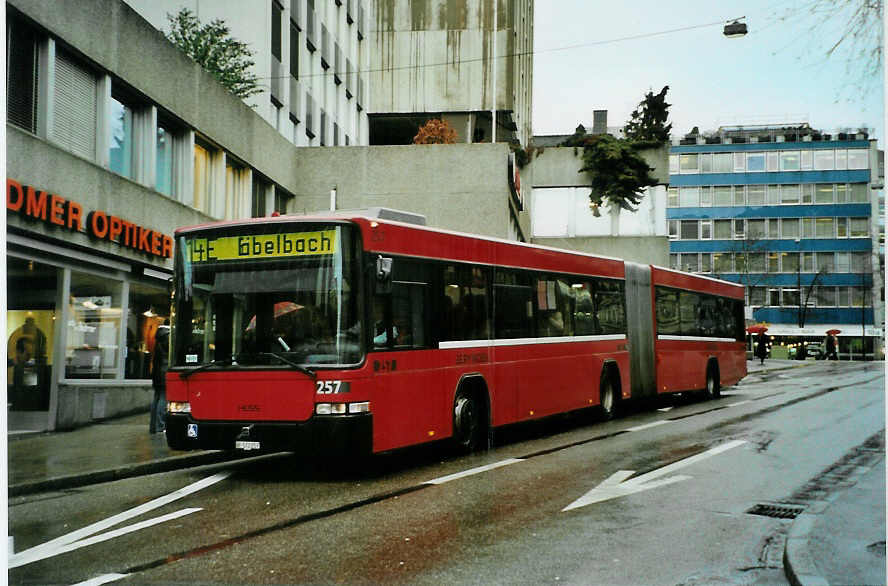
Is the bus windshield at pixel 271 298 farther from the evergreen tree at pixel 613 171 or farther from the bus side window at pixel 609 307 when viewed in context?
the evergreen tree at pixel 613 171

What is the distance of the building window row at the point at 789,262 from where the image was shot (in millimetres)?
86938

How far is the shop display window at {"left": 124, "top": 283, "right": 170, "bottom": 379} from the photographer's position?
18734mm

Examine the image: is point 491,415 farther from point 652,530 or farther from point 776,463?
point 652,530

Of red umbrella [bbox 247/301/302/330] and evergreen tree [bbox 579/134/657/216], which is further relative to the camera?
evergreen tree [bbox 579/134/657/216]

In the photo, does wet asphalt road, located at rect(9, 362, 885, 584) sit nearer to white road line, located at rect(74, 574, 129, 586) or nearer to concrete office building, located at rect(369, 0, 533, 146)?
white road line, located at rect(74, 574, 129, 586)

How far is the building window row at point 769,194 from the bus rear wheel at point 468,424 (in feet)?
236

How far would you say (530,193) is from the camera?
42.6 m

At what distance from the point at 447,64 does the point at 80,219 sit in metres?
24.5

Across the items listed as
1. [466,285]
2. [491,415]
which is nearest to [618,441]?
[491,415]

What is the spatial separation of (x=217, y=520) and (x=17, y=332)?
896 centimetres

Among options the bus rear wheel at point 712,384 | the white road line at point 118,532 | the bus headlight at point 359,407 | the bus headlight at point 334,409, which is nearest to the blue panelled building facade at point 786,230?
the bus rear wheel at point 712,384

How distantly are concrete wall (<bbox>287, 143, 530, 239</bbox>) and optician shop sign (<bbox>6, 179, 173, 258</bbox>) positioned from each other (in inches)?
452

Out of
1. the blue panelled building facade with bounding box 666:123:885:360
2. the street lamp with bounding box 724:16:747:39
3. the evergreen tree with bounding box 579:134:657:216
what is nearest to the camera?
the street lamp with bounding box 724:16:747:39

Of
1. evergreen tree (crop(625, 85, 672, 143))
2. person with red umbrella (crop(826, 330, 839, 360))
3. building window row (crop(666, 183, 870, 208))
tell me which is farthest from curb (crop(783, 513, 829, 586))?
building window row (crop(666, 183, 870, 208))
